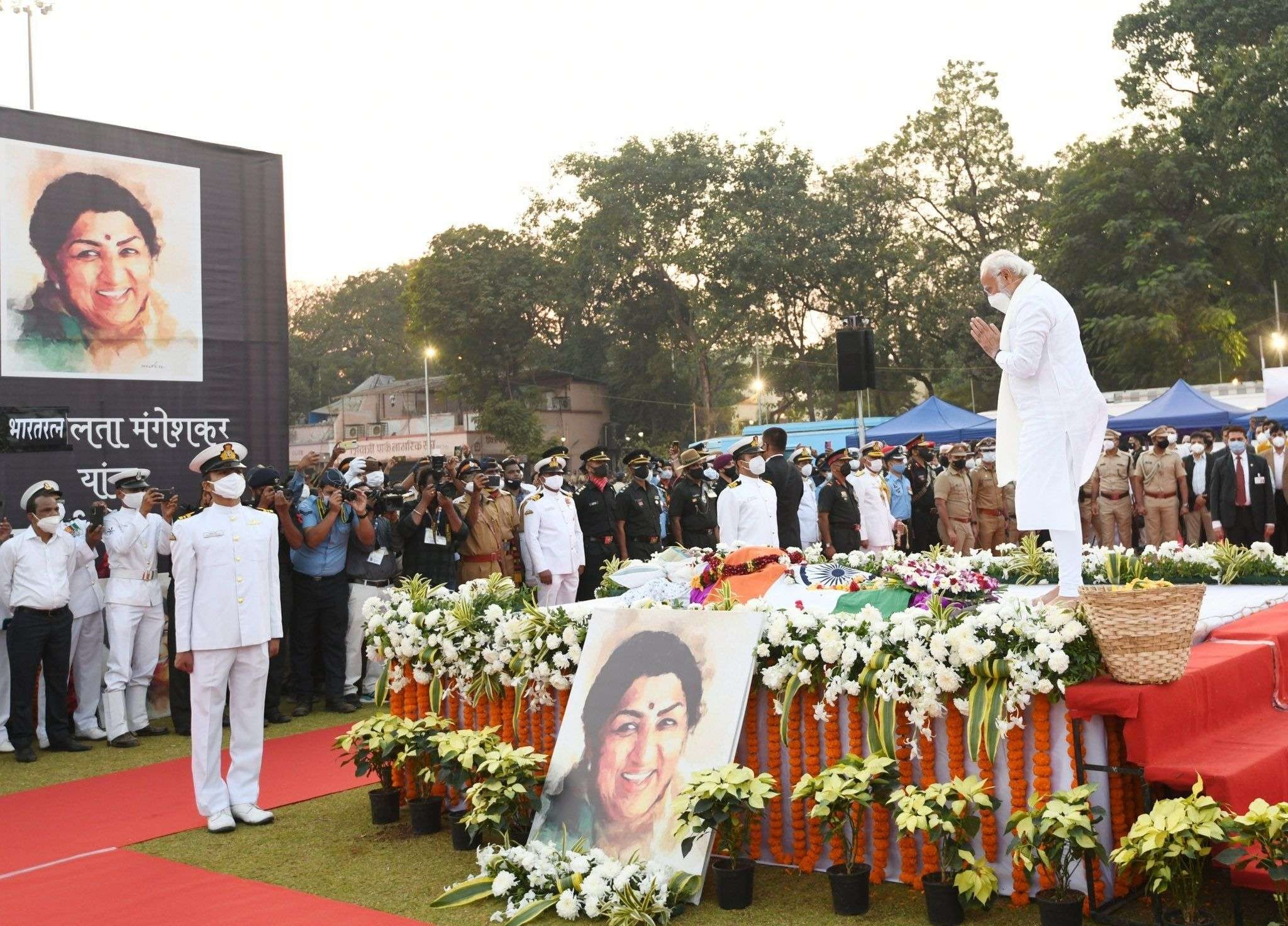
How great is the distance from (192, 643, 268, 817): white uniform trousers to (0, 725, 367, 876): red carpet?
9.1 inches

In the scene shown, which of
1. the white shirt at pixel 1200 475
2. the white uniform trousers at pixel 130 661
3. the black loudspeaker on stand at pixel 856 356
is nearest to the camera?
the white uniform trousers at pixel 130 661

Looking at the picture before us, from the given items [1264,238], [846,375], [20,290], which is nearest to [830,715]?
[20,290]

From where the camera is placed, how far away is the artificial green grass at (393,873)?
431cm

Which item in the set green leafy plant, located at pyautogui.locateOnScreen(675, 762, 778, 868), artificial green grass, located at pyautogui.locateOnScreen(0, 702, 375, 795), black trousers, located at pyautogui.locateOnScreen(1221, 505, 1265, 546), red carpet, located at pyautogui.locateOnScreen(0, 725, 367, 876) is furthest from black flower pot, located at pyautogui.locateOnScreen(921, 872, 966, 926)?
black trousers, located at pyautogui.locateOnScreen(1221, 505, 1265, 546)

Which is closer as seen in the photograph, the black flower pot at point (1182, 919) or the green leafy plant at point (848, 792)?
the black flower pot at point (1182, 919)

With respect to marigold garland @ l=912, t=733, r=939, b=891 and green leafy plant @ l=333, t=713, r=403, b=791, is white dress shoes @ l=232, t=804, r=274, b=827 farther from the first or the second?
marigold garland @ l=912, t=733, r=939, b=891

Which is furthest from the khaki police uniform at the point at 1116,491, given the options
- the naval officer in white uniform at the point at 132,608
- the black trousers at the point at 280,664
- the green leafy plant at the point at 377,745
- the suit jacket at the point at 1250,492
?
the green leafy plant at the point at 377,745

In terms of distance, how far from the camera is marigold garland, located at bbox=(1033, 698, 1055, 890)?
4.28 meters

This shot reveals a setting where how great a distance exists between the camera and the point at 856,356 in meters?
14.1

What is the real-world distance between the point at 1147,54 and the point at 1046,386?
3090cm

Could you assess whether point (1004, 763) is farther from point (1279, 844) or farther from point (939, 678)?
point (1279, 844)

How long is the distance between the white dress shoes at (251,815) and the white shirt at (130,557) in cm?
294

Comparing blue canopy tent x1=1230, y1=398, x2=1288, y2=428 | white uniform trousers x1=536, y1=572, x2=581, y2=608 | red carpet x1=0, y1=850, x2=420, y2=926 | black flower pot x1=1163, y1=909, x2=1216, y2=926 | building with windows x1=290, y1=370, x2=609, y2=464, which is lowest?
red carpet x1=0, y1=850, x2=420, y2=926

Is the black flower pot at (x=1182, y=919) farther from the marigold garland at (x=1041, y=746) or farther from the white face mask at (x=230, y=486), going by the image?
the white face mask at (x=230, y=486)
